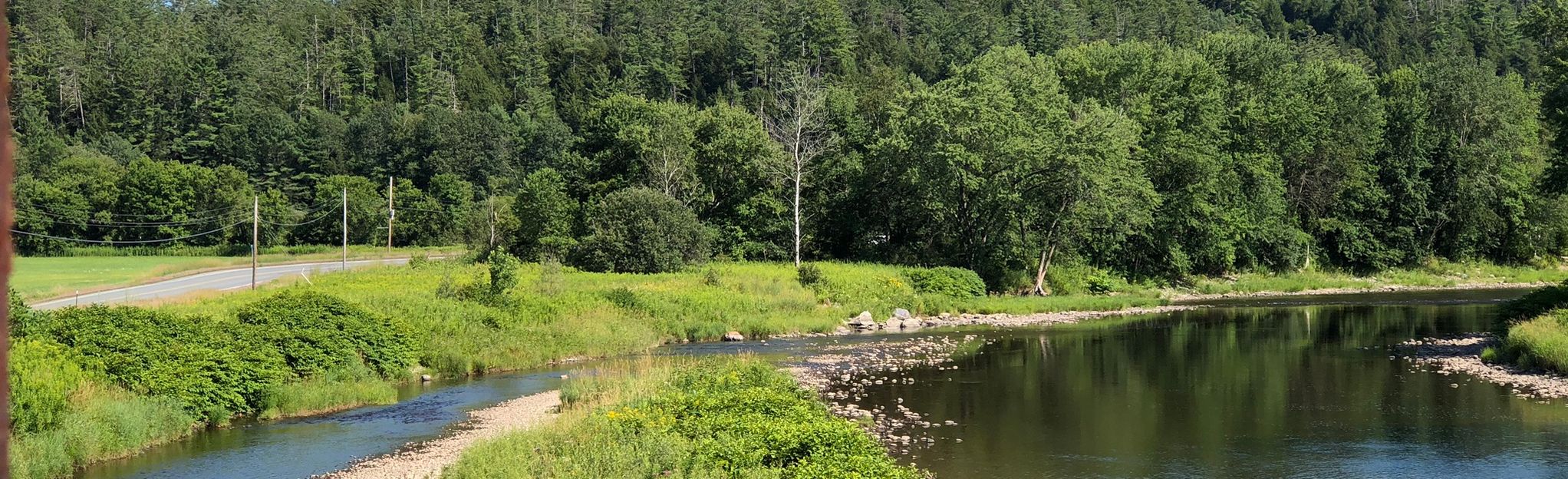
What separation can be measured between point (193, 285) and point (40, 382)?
39.9 metres

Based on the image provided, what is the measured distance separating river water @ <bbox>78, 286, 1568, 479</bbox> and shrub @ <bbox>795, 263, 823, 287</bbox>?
11.0 m

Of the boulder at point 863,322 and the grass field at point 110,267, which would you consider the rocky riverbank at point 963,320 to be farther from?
the grass field at point 110,267

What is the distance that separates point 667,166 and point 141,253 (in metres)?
46.2

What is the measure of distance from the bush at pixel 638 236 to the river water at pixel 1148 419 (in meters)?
15.3

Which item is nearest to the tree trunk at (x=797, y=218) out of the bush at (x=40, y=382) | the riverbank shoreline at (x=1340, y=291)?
the riverbank shoreline at (x=1340, y=291)

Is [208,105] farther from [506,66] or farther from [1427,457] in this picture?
[1427,457]

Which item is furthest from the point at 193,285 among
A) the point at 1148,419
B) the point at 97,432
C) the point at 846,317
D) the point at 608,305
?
the point at 1148,419

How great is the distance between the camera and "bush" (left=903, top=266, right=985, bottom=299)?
2333 inches

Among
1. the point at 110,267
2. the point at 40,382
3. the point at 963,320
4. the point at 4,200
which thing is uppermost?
the point at 4,200

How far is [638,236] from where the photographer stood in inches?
2314

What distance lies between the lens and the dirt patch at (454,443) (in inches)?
860

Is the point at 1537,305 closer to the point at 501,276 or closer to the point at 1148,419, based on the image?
the point at 1148,419

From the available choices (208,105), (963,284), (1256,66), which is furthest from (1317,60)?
(208,105)

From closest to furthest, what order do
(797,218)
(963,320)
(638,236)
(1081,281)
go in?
(963,320), (638,236), (797,218), (1081,281)
